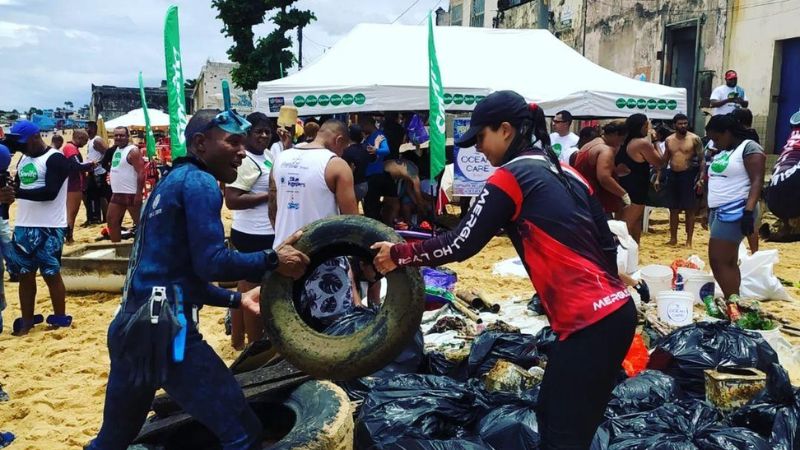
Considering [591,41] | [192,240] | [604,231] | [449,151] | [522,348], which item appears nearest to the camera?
[192,240]

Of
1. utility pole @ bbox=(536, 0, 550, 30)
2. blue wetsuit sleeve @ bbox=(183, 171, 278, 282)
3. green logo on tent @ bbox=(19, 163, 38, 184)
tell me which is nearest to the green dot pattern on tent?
green logo on tent @ bbox=(19, 163, 38, 184)

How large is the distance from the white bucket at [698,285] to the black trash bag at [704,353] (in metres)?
2.21

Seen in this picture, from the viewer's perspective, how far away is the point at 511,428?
337 cm

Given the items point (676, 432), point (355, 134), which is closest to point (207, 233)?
point (676, 432)

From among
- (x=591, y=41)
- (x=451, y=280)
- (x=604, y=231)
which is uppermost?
(x=591, y=41)

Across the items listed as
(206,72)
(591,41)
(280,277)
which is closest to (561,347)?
(280,277)

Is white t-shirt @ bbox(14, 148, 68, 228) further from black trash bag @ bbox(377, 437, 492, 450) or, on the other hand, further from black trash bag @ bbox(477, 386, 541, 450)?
black trash bag @ bbox(477, 386, 541, 450)

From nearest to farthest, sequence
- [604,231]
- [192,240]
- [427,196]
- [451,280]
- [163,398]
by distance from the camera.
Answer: [192,240]
[604,231]
[163,398]
[451,280]
[427,196]

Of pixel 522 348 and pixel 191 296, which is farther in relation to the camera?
pixel 522 348

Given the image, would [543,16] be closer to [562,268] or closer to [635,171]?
[635,171]

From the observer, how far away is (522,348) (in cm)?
452

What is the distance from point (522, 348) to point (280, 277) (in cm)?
211

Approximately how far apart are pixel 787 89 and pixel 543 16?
12.0 meters

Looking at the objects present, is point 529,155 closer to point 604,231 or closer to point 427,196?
point 604,231
